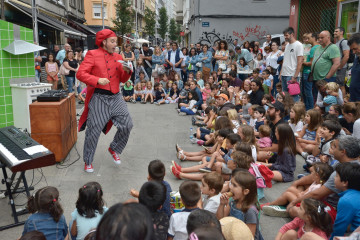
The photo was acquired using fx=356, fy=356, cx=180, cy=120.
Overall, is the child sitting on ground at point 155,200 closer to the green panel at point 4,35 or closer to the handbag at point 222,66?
the green panel at point 4,35

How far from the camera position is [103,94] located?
16.8 feet

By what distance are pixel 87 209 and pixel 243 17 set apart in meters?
19.0

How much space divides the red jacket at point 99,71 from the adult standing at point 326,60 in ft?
13.0

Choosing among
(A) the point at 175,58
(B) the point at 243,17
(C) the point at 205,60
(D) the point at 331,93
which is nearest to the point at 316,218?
(D) the point at 331,93

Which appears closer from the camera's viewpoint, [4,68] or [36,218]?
[36,218]

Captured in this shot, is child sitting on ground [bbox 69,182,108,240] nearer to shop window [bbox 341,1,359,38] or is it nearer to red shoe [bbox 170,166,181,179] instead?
red shoe [bbox 170,166,181,179]

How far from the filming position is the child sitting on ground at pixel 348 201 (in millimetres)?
2928

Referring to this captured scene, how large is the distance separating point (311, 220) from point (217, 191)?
0.91 meters

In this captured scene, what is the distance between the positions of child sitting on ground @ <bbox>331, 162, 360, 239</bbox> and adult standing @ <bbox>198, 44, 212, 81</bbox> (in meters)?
9.70

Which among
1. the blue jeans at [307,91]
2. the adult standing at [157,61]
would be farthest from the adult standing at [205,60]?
the blue jeans at [307,91]

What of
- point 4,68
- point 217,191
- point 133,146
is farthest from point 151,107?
point 217,191

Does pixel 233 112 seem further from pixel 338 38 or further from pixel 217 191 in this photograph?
pixel 217 191

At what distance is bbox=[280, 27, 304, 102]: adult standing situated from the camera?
7.62m

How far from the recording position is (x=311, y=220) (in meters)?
2.96
